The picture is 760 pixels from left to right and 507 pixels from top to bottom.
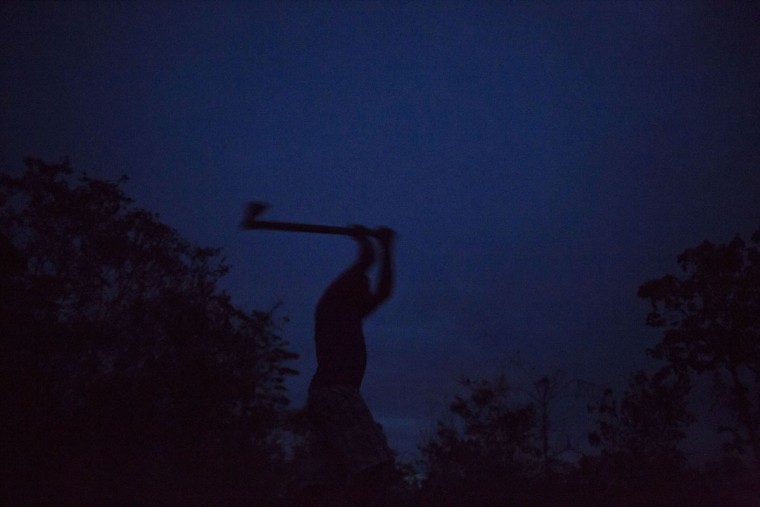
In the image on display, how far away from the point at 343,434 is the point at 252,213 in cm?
195

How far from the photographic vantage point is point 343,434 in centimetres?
283

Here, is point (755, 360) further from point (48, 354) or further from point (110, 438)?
point (48, 354)

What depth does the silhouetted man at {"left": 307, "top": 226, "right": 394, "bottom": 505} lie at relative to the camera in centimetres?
274

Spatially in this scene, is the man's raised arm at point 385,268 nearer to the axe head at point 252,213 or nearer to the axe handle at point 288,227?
the axe handle at point 288,227

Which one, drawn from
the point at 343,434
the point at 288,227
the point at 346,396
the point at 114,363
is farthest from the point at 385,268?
the point at 114,363

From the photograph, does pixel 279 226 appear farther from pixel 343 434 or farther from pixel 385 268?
pixel 343 434

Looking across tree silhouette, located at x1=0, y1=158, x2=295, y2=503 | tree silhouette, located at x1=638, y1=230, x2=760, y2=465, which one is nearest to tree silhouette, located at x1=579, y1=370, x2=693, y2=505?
tree silhouette, located at x1=638, y1=230, x2=760, y2=465

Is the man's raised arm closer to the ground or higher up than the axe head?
closer to the ground

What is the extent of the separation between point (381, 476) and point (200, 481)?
12818mm

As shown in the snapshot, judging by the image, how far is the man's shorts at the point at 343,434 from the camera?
2.75 metres

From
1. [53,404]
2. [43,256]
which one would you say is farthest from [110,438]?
[43,256]

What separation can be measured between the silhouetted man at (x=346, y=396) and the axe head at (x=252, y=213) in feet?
3.30

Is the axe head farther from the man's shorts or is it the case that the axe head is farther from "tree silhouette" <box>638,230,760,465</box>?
"tree silhouette" <box>638,230,760,465</box>

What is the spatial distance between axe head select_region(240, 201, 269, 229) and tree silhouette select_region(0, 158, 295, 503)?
9949 mm
